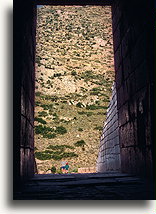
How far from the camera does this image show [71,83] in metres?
31.5

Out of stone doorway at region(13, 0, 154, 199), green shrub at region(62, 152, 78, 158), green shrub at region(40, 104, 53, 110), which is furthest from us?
green shrub at region(40, 104, 53, 110)

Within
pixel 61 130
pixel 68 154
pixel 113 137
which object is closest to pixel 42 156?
pixel 68 154

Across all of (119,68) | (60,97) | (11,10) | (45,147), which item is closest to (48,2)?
(119,68)

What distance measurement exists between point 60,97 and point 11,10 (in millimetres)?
25370

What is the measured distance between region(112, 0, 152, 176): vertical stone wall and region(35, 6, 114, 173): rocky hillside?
12111mm

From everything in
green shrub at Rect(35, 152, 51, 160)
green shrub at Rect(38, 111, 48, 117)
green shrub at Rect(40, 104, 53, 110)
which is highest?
green shrub at Rect(40, 104, 53, 110)

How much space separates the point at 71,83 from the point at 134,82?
91.5 ft

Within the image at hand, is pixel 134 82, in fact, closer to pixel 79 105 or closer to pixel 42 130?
pixel 42 130

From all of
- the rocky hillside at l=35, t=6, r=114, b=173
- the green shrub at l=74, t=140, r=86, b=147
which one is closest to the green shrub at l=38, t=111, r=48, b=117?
the rocky hillside at l=35, t=6, r=114, b=173

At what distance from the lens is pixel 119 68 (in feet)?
15.9

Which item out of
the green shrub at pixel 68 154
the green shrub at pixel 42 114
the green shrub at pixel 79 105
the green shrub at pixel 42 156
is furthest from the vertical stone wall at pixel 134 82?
the green shrub at pixel 79 105

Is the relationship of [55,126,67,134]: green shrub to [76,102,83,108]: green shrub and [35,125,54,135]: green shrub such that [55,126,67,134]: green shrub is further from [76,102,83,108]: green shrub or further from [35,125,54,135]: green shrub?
[76,102,83,108]: green shrub

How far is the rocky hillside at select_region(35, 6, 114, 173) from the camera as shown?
20297 mm

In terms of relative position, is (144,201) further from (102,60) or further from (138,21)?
(102,60)
